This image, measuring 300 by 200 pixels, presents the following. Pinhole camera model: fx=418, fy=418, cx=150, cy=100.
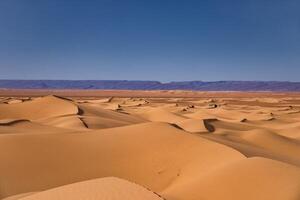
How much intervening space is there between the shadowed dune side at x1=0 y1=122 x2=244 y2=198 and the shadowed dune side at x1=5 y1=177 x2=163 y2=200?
1584 mm

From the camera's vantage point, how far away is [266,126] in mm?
22125

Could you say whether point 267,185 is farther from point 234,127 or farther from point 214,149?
point 234,127

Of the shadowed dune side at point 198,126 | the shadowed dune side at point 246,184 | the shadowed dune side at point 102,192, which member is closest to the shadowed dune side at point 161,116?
the shadowed dune side at point 198,126

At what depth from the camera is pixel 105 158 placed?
8.71 metres

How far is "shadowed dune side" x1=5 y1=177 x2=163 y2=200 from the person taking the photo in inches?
202

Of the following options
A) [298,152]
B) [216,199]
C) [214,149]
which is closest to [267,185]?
[216,199]

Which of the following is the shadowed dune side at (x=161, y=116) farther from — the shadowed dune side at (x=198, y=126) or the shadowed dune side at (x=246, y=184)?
the shadowed dune side at (x=246, y=184)

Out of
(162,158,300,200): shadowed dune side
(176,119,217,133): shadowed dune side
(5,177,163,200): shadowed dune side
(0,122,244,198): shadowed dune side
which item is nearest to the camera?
(5,177,163,200): shadowed dune side

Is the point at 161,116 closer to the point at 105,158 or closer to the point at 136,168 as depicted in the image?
the point at 105,158

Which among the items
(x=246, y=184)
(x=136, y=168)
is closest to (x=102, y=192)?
(x=246, y=184)

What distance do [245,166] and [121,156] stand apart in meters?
3.13

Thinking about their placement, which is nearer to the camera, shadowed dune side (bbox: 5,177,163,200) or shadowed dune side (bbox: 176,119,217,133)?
shadowed dune side (bbox: 5,177,163,200)

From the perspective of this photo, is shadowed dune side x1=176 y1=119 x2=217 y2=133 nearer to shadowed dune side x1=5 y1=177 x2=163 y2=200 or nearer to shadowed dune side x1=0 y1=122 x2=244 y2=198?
shadowed dune side x1=0 y1=122 x2=244 y2=198

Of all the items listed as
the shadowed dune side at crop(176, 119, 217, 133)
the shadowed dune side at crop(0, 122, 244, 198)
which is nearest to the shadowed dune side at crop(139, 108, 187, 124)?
the shadowed dune side at crop(176, 119, 217, 133)
